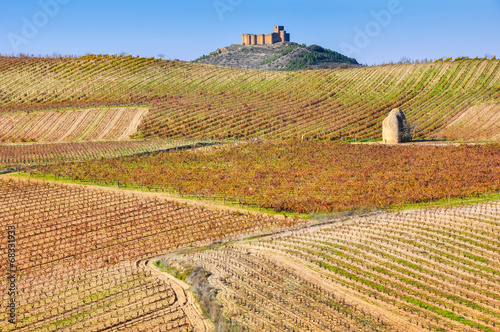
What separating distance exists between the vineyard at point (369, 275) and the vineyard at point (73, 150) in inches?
973

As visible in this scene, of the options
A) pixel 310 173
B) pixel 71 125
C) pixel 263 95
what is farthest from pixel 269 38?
pixel 310 173

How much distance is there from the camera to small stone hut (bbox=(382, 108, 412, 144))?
165ft

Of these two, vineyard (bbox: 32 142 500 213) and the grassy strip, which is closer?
the grassy strip

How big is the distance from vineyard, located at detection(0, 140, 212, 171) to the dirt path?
23.6m

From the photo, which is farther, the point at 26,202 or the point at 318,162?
the point at 318,162

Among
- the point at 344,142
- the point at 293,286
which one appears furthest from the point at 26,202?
the point at 344,142

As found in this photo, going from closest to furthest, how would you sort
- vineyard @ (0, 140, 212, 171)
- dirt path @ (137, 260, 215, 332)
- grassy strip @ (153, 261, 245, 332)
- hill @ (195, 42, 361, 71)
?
grassy strip @ (153, 261, 245, 332)
dirt path @ (137, 260, 215, 332)
vineyard @ (0, 140, 212, 171)
hill @ (195, 42, 361, 71)

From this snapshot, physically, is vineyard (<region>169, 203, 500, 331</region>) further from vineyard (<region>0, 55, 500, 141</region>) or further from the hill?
the hill

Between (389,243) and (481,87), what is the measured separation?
168ft

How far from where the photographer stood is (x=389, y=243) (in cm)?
2306

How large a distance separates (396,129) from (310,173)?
15.5m

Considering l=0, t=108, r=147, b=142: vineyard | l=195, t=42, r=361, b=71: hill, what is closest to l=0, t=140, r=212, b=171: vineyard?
l=0, t=108, r=147, b=142: vineyard

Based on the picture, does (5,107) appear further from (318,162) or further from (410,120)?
(410,120)

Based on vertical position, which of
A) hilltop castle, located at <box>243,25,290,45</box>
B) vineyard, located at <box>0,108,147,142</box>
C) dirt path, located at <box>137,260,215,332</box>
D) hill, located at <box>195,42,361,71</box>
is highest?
hilltop castle, located at <box>243,25,290,45</box>
